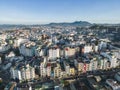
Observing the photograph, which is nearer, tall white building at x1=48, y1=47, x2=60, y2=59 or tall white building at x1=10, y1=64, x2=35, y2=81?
tall white building at x1=10, y1=64, x2=35, y2=81

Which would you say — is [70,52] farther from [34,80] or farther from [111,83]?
[111,83]


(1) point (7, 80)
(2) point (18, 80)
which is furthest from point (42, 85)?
(1) point (7, 80)

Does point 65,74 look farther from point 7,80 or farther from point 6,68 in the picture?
point 6,68

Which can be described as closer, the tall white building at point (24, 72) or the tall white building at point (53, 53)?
the tall white building at point (24, 72)

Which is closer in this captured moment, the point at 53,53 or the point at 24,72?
the point at 24,72

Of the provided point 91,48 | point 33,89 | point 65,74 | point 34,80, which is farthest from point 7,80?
point 91,48

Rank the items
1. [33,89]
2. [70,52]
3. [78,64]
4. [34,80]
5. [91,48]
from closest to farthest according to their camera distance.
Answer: [33,89]
[34,80]
[78,64]
[70,52]
[91,48]

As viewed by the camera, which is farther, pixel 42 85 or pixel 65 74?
pixel 65 74

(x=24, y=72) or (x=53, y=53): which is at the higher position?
(x=53, y=53)

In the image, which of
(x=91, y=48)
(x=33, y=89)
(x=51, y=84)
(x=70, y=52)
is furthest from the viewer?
(x=91, y=48)

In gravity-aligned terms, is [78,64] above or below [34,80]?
above
